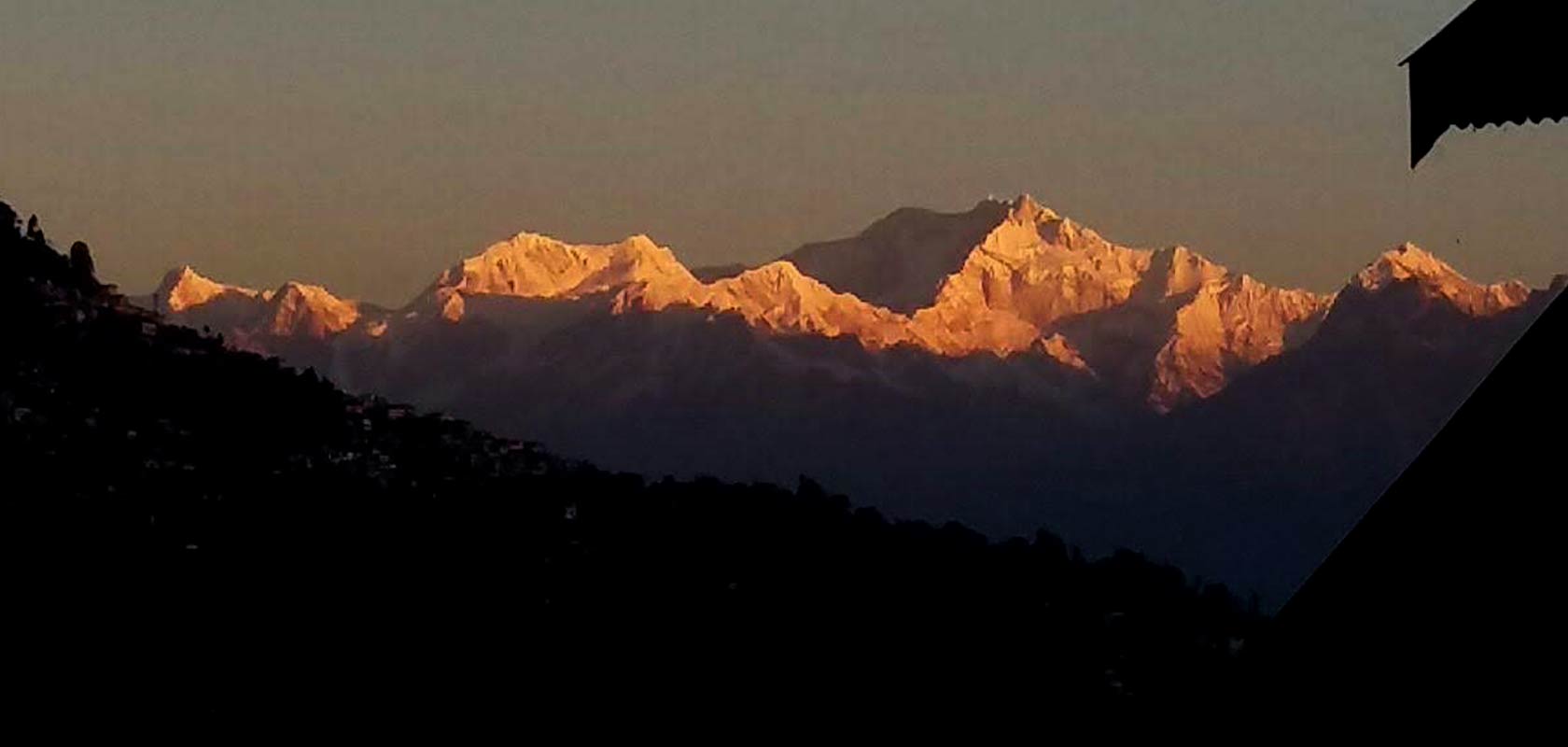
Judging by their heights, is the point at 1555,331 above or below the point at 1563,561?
above

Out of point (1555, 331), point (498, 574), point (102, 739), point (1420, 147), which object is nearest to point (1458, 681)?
point (1555, 331)

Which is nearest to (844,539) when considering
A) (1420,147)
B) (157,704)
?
(157,704)

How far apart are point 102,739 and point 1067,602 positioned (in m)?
60.2

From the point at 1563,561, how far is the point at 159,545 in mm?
146441

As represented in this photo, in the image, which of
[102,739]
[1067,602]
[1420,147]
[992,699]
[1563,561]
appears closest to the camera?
[1563,561]

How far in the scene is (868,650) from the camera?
14712 cm

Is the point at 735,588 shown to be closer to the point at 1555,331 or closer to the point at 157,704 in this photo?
the point at 157,704

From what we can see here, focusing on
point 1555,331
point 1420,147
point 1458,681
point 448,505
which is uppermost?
point 448,505

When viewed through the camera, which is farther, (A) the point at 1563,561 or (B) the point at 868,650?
(B) the point at 868,650

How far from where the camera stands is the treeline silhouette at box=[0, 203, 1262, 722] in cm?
13938

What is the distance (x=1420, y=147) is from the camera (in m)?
11.9

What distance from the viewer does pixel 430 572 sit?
156 meters

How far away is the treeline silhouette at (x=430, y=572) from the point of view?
457 feet

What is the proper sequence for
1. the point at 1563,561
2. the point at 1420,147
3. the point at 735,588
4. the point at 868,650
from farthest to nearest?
1. the point at 735,588
2. the point at 868,650
3. the point at 1420,147
4. the point at 1563,561
